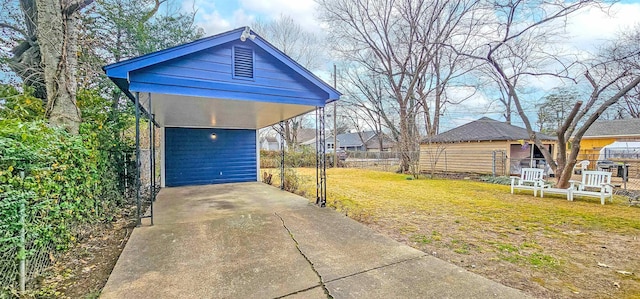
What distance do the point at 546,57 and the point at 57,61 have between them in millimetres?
11325

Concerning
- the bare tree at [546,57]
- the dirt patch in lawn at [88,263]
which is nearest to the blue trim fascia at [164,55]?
the dirt patch in lawn at [88,263]

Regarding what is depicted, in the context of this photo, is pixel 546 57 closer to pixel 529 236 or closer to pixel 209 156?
pixel 529 236

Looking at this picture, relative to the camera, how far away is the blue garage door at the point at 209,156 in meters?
8.77

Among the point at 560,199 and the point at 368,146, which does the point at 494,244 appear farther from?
the point at 368,146

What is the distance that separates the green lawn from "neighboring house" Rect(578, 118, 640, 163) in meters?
15.2

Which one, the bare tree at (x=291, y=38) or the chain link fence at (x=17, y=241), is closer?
the chain link fence at (x=17, y=241)

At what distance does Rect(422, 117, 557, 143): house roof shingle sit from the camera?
42.7 ft

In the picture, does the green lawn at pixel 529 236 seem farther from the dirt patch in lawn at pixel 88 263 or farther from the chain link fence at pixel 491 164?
the chain link fence at pixel 491 164

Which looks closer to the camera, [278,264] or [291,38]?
[278,264]

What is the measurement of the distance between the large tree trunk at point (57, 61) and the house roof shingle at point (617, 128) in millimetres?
26653

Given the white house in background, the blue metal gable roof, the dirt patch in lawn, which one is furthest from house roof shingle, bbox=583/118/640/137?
the dirt patch in lawn

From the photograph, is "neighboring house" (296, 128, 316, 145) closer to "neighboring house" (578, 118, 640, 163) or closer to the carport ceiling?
"neighboring house" (578, 118, 640, 163)

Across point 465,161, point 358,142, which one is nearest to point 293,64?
point 465,161

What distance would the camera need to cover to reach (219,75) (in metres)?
4.66
